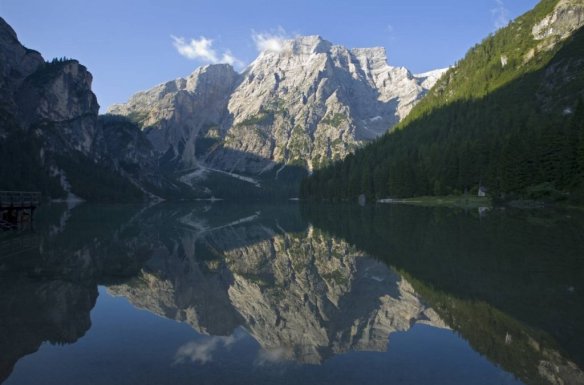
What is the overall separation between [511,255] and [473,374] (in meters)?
18.7

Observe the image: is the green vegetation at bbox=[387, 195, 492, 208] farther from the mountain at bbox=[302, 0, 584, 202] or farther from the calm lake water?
the calm lake water

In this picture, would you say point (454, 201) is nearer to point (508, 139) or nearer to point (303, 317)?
point (508, 139)

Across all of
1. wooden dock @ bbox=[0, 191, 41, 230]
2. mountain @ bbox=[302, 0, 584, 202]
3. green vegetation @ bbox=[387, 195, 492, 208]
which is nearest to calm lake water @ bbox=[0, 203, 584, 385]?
wooden dock @ bbox=[0, 191, 41, 230]

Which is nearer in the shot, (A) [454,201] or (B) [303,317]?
(B) [303,317]

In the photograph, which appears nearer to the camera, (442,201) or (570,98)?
(442,201)

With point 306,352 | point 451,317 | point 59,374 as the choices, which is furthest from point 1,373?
point 451,317

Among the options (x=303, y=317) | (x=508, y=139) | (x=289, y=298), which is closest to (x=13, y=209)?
(x=289, y=298)

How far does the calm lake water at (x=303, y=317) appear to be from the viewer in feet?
38.0

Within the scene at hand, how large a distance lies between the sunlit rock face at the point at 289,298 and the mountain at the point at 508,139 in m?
64.6

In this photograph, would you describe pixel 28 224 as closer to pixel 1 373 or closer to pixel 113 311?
pixel 113 311

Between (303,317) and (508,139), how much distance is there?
94.4 meters

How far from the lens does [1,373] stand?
11.3 m

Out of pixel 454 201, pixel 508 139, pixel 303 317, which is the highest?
pixel 508 139

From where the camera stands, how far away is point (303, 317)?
17.6m
